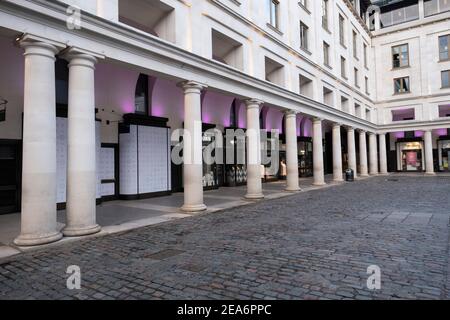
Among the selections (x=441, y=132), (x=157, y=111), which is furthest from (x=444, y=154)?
(x=157, y=111)

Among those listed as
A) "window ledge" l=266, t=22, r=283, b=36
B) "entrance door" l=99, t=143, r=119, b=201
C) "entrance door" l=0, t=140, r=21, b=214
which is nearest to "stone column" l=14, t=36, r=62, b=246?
"entrance door" l=0, t=140, r=21, b=214

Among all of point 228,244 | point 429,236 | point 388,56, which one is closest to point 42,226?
point 228,244

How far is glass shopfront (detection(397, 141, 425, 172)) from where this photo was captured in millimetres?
36906

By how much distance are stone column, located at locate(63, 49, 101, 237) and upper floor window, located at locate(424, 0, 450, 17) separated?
41.6 m

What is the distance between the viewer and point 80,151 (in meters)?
7.60

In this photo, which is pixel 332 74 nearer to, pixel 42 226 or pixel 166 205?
pixel 166 205

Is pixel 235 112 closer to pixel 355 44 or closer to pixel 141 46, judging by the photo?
pixel 141 46

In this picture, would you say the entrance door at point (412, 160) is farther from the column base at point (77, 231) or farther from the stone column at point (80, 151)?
the column base at point (77, 231)

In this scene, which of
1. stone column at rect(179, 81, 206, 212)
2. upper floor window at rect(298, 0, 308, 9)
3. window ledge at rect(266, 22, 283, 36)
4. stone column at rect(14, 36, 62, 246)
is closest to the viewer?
stone column at rect(14, 36, 62, 246)

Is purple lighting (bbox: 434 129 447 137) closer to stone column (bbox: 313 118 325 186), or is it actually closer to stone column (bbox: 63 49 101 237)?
stone column (bbox: 313 118 325 186)

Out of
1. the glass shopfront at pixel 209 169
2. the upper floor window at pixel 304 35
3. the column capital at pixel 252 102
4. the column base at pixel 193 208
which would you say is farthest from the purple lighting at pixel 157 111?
the upper floor window at pixel 304 35

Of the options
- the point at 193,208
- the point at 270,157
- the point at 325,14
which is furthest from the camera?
the point at 270,157

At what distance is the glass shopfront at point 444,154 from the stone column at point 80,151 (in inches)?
1545

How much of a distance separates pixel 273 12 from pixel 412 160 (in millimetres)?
29629
